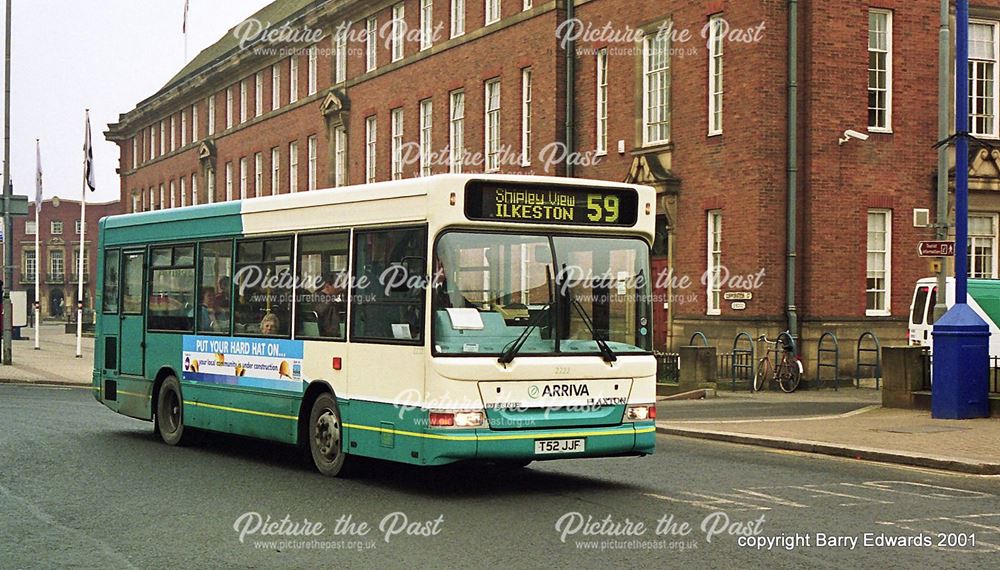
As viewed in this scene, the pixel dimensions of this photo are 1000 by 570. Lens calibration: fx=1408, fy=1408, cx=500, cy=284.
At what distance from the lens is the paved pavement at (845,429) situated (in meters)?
15.9

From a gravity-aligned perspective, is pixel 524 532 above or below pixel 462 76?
below

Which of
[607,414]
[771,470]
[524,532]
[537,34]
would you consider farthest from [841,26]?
[524,532]

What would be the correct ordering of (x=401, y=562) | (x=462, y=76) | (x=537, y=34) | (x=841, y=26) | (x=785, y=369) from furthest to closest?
(x=462, y=76) < (x=537, y=34) < (x=841, y=26) < (x=785, y=369) < (x=401, y=562)

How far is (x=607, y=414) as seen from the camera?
12.8m

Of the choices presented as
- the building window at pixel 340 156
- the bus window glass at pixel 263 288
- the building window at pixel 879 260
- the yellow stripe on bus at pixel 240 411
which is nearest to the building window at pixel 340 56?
the building window at pixel 340 156

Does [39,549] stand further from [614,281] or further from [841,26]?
[841,26]

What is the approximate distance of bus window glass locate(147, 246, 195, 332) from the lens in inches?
662

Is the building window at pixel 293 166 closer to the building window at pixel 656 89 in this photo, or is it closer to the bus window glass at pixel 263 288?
the building window at pixel 656 89

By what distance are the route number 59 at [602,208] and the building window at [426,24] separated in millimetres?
33931

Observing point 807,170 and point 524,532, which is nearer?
point 524,532

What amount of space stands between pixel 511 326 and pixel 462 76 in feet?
105

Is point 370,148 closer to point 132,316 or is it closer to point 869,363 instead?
point 869,363

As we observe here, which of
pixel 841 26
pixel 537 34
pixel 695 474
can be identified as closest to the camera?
pixel 695 474

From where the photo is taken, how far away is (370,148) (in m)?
51.6
